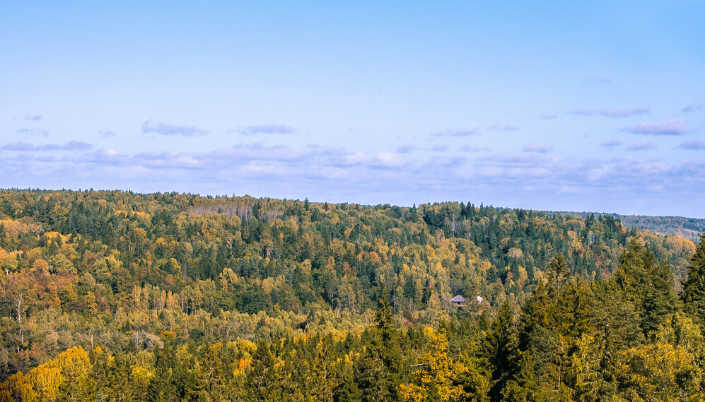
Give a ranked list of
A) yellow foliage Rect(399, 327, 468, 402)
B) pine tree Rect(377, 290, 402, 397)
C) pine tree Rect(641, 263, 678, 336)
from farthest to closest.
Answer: pine tree Rect(377, 290, 402, 397) → pine tree Rect(641, 263, 678, 336) → yellow foliage Rect(399, 327, 468, 402)

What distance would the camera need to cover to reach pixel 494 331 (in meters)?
58.7

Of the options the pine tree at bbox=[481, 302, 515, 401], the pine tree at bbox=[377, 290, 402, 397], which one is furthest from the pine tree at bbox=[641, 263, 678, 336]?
the pine tree at bbox=[377, 290, 402, 397]

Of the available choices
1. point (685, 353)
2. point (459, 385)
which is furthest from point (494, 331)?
point (685, 353)

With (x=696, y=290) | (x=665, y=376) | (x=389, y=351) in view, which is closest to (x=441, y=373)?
(x=389, y=351)

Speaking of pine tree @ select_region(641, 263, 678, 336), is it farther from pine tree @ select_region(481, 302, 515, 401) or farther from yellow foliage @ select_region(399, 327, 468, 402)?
yellow foliage @ select_region(399, 327, 468, 402)

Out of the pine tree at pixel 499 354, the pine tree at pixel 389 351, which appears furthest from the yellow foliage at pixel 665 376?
the pine tree at pixel 389 351

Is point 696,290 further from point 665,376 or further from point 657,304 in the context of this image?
point 665,376

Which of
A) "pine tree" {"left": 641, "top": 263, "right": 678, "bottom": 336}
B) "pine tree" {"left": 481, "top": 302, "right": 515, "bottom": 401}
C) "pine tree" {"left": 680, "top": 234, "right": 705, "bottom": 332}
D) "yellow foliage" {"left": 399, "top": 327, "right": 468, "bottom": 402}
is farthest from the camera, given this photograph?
"pine tree" {"left": 641, "top": 263, "right": 678, "bottom": 336}

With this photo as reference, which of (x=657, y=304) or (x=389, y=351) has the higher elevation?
(x=657, y=304)

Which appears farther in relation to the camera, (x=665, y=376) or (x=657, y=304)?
(x=657, y=304)

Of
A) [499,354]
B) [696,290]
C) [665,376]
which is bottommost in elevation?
[499,354]

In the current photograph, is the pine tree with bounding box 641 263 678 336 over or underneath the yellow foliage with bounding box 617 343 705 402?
over

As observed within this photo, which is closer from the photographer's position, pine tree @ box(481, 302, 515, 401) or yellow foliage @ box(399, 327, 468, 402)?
yellow foliage @ box(399, 327, 468, 402)

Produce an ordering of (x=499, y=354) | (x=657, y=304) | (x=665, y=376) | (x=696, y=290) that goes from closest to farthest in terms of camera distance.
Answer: (x=665, y=376)
(x=499, y=354)
(x=657, y=304)
(x=696, y=290)
